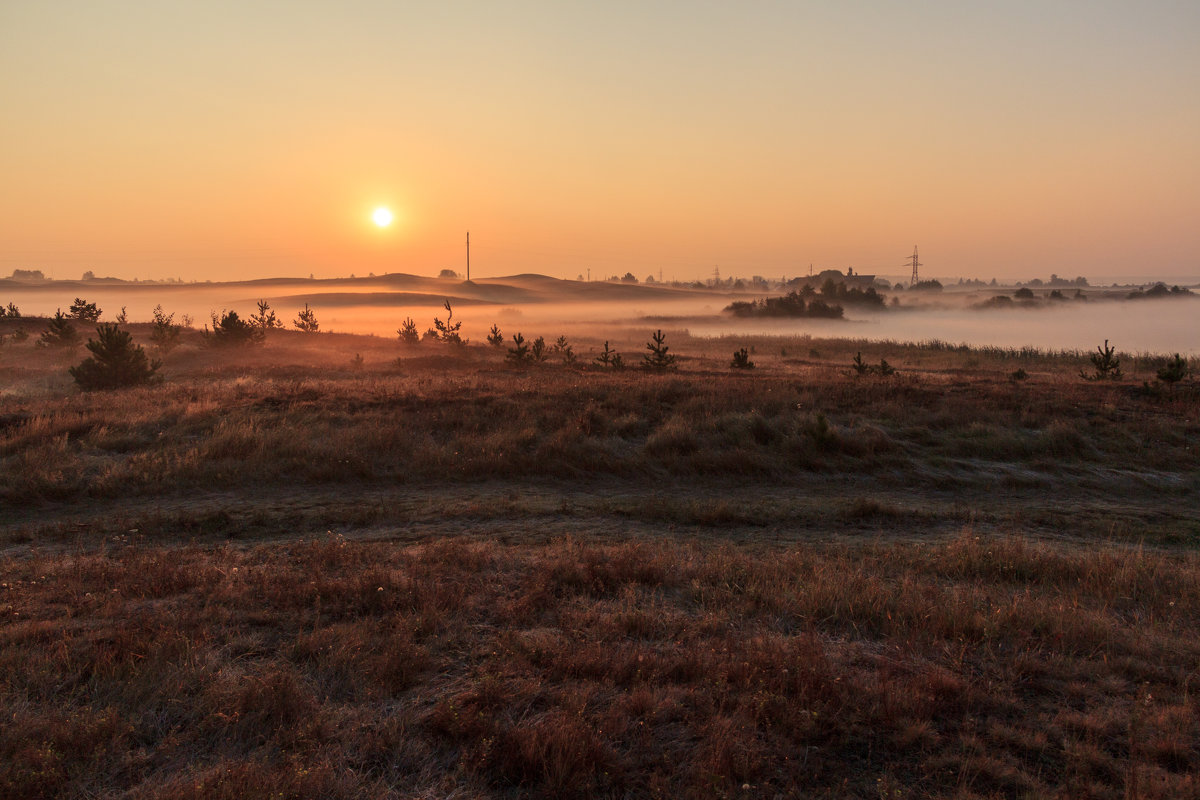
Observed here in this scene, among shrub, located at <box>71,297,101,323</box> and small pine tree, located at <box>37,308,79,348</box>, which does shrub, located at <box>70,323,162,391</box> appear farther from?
shrub, located at <box>71,297,101,323</box>

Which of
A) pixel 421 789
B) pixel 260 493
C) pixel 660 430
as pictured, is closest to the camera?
pixel 421 789

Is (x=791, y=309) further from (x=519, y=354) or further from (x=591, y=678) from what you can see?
(x=591, y=678)

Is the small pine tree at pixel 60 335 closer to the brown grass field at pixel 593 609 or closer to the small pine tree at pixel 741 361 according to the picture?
the brown grass field at pixel 593 609

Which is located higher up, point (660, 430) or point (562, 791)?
point (660, 430)

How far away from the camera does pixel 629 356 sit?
141 ft

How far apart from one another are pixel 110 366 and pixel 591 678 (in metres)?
25.8

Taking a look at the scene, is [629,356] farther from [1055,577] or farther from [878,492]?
[1055,577]

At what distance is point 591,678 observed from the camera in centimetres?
505

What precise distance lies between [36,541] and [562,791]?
27.9 feet

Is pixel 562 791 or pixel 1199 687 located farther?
pixel 1199 687

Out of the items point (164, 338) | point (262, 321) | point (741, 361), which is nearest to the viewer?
point (741, 361)

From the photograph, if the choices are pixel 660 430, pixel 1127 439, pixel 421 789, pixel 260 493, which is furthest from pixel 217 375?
pixel 1127 439

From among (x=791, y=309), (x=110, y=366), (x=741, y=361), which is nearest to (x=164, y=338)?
(x=110, y=366)

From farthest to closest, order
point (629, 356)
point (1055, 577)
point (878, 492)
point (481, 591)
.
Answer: point (629, 356) < point (878, 492) < point (1055, 577) < point (481, 591)
